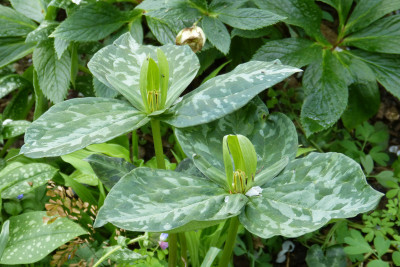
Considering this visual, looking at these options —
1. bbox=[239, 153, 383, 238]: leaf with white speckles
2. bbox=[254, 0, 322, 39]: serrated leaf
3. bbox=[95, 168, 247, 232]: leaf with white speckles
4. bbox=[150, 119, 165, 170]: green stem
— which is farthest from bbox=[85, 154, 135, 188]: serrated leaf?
bbox=[254, 0, 322, 39]: serrated leaf

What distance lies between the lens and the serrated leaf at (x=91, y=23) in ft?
4.37

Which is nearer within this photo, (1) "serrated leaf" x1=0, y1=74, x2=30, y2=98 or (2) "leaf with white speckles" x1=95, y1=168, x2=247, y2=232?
(2) "leaf with white speckles" x1=95, y1=168, x2=247, y2=232

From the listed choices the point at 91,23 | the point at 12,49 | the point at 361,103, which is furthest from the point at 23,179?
the point at 361,103

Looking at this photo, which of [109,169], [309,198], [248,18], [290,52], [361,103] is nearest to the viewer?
[309,198]

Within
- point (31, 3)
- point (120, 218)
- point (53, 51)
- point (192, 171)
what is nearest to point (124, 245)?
point (192, 171)

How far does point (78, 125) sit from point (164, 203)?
0.19m

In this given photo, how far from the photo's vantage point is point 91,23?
1390mm

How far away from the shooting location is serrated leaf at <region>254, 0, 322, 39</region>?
1.40 m

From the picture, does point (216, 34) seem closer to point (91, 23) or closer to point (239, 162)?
point (91, 23)

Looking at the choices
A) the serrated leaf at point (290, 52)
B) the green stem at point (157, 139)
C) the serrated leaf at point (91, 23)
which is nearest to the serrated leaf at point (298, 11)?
the serrated leaf at point (290, 52)

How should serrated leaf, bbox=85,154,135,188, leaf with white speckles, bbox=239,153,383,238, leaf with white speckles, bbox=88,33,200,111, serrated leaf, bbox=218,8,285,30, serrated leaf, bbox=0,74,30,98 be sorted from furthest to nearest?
serrated leaf, bbox=0,74,30,98
serrated leaf, bbox=218,8,285,30
serrated leaf, bbox=85,154,135,188
leaf with white speckles, bbox=88,33,200,111
leaf with white speckles, bbox=239,153,383,238

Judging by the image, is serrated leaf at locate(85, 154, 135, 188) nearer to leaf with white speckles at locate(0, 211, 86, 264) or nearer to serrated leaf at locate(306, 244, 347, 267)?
leaf with white speckles at locate(0, 211, 86, 264)

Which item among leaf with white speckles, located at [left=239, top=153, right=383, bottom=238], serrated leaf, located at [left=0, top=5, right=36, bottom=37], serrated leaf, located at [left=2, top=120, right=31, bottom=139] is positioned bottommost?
serrated leaf, located at [left=2, top=120, right=31, bottom=139]

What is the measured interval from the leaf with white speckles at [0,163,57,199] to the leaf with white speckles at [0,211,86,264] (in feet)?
0.23
